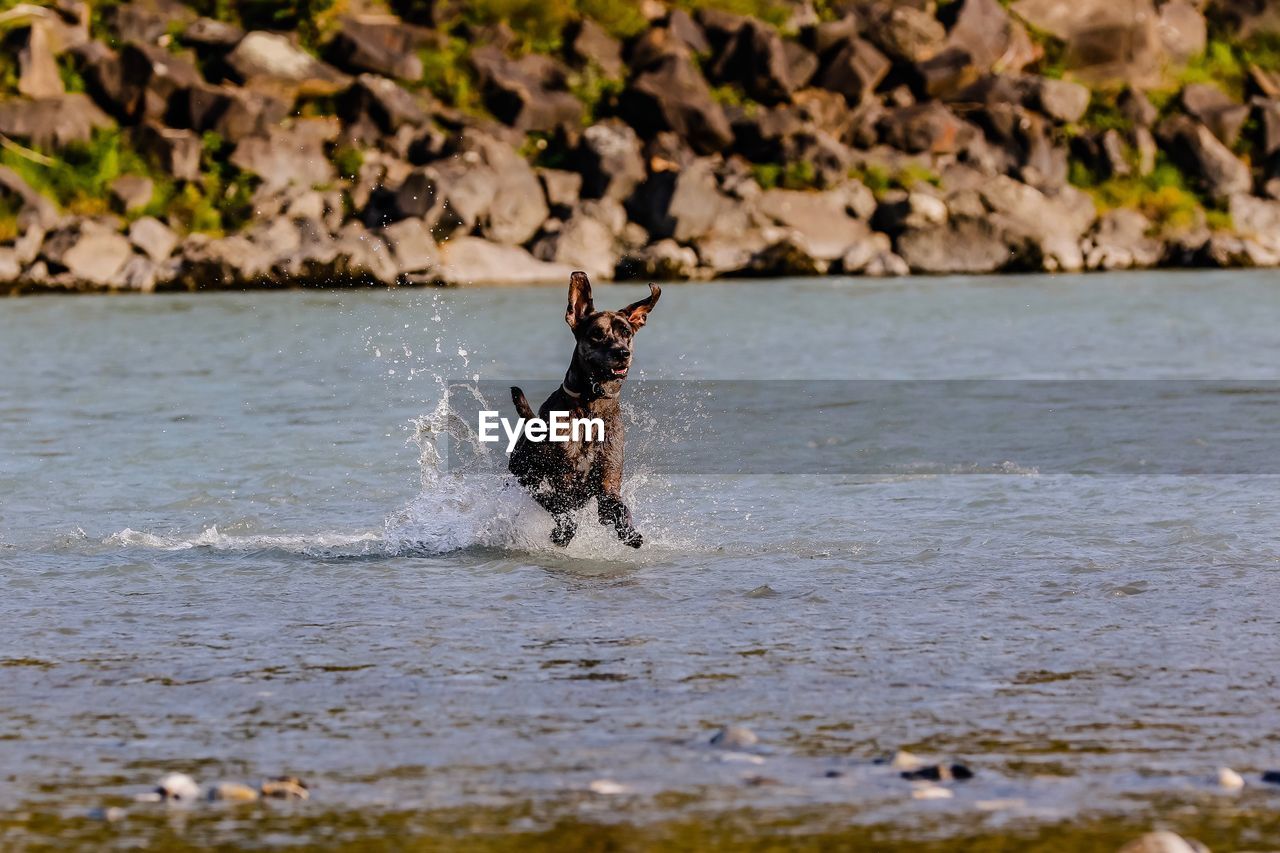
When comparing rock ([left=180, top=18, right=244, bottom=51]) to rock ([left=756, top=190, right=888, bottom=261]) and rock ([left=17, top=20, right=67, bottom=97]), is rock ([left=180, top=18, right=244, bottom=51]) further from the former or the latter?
rock ([left=756, top=190, right=888, bottom=261])

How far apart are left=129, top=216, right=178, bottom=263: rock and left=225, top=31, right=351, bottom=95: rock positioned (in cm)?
804

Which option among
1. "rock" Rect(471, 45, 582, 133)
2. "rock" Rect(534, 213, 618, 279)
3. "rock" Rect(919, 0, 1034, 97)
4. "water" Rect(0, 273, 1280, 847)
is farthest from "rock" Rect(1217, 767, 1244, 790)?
"rock" Rect(919, 0, 1034, 97)

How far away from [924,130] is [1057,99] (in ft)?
16.7

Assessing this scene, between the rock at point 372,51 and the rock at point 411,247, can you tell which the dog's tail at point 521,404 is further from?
the rock at point 372,51

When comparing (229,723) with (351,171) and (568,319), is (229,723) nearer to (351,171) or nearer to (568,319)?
(568,319)

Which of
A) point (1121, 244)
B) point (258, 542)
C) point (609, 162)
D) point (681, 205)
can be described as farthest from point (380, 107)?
point (258, 542)

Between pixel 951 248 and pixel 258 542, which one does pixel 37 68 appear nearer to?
pixel 951 248

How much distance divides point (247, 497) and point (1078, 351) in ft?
41.4

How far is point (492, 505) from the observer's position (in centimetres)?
1028

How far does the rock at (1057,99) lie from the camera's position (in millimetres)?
47656

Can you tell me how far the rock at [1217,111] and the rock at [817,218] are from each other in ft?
47.6

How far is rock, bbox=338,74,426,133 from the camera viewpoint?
41625mm

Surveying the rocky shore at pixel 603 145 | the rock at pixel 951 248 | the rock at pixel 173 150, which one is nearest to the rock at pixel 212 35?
the rocky shore at pixel 603 145

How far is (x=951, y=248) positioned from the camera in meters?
38.8
